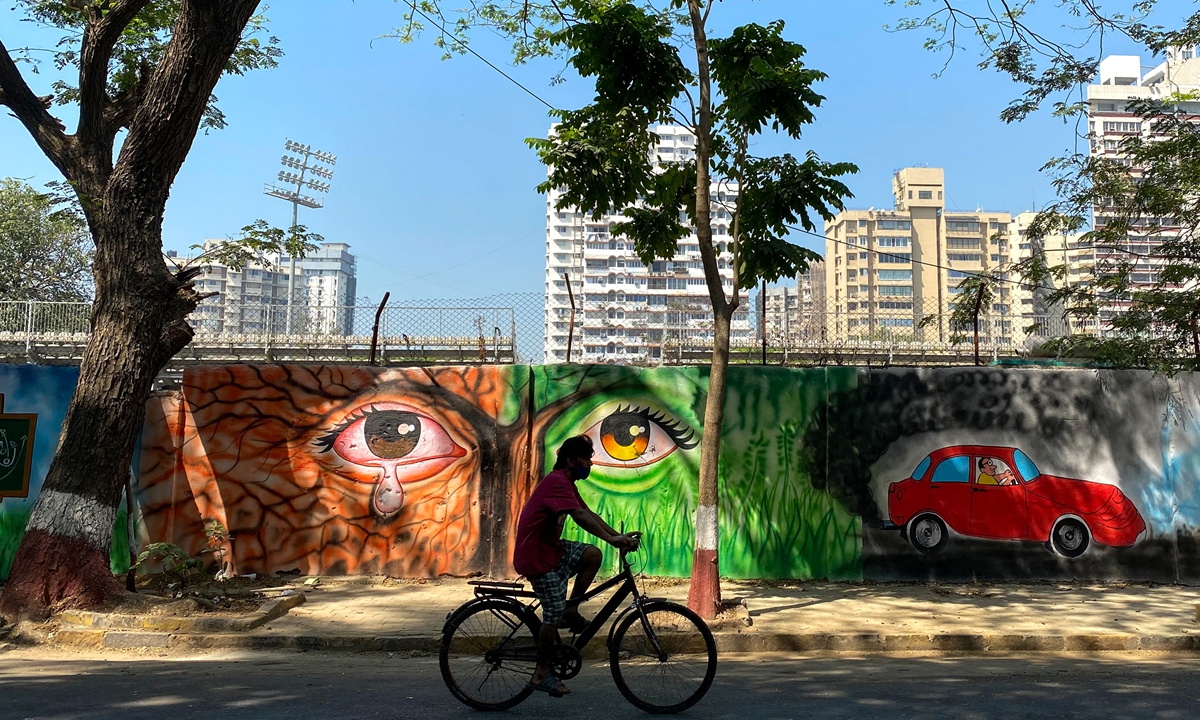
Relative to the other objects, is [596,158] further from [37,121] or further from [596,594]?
[37,121]

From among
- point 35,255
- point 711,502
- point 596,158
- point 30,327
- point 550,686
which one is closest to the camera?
point 550,686

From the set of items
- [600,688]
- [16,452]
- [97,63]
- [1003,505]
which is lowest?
[600,688]

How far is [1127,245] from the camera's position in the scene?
11.7 m

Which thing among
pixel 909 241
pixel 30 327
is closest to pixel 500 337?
pixel 30 327

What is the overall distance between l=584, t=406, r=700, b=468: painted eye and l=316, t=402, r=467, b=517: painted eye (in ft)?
5.27

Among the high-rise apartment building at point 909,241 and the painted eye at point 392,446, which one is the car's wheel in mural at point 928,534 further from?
the high-rise apartment building at point 909,241

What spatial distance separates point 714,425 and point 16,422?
7848mm

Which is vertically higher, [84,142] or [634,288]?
[634,288]

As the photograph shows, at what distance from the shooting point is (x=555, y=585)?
4.98 m

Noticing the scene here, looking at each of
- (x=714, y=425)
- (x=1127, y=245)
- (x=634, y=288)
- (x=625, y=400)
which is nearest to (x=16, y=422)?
(x=625, y=400)

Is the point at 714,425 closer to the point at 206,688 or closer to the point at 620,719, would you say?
the point at 620,719

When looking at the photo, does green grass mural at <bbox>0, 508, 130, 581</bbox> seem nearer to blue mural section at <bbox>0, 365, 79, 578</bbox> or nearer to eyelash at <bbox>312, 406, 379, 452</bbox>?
blue mural section at <bbox>0, 365, 79, 578</bbox>

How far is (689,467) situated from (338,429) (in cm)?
407

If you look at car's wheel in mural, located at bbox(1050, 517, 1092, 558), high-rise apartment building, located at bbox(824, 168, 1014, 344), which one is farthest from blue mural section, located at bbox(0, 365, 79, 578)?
high-rise apartment building, located at bbox(824, 168, 1014, 344)
